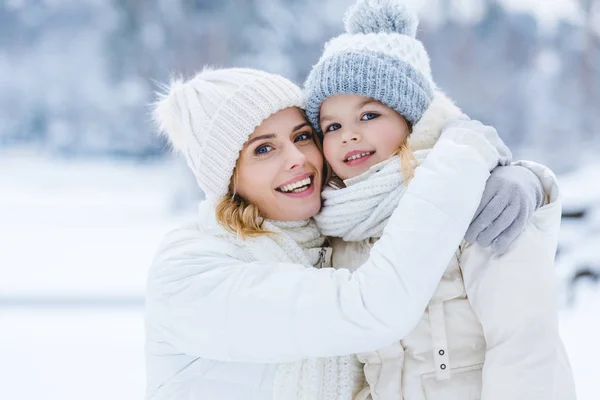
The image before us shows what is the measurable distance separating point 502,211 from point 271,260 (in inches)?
17.5

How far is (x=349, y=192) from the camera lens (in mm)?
1146

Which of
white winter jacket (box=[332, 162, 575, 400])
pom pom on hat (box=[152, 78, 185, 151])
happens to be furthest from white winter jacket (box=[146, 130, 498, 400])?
pom pom on hat (box=[152, 78, 185, 151])

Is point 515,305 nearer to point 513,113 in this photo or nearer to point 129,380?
point 129,380

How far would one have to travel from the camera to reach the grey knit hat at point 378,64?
3.84 feet

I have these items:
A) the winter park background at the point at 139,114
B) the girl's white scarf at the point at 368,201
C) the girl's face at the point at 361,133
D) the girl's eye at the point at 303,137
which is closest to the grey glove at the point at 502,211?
the girl's white scarf at the point at 368,201

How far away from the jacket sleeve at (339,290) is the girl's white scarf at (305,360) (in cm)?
9

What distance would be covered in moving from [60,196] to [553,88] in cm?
291

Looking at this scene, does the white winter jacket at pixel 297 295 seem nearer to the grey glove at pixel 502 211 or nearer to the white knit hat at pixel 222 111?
the grey glove at pixel 502 211

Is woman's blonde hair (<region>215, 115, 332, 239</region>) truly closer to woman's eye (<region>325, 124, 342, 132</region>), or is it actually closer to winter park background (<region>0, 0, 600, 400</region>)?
woman's eye (<region>325, 124, 342, 132</region>)

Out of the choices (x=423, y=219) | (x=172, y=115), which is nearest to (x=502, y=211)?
(x=423, y=219)

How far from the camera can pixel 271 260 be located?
46.0 inches

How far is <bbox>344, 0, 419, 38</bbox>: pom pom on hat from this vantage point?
125 cm

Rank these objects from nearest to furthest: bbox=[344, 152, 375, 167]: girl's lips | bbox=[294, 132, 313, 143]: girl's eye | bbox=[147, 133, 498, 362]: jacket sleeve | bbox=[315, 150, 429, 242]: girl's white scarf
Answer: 1. bbox=[147, 133, 498, 362]: jacket sleeve
2. bbox=[315, 150, 429, 242]: girl's white scarf
3. bbox=[344, 152, 375, 167]: girl's lips
4. bbox=[294, 132, 313, 143]: girl's eye

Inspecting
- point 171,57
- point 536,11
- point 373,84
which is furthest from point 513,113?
point 373,84
